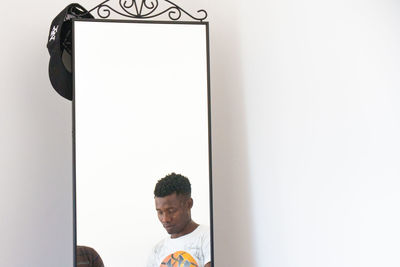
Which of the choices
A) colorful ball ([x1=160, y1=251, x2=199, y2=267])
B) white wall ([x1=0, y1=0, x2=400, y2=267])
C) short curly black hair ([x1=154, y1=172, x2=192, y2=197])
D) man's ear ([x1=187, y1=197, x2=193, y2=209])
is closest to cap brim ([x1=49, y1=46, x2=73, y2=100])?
white wall ([x1=0, y1=0, x2=400, y2=267])

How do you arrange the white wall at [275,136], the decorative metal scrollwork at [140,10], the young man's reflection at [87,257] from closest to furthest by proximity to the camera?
the white wall at [275,136] < the young man's reflection at [87,257] < the decorative metal scrollwork at [140,10]

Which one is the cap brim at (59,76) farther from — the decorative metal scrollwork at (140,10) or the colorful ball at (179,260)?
the colorful ball at (179,260)

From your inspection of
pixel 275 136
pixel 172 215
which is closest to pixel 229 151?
pixel 275 136

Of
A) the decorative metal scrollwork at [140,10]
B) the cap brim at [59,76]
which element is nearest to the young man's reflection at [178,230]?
the cap brim at [59,76]

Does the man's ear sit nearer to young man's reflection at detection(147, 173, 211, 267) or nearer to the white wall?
young man's reflection at detection(147, 173, 211, 267)

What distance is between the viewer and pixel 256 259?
5.41 ft

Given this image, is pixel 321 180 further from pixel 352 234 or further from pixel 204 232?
pixel 204 232

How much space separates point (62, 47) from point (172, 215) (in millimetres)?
749

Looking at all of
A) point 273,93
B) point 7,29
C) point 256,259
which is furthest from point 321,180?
point 7,29

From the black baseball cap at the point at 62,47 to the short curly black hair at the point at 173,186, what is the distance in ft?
1.61

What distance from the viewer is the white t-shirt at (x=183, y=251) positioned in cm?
149

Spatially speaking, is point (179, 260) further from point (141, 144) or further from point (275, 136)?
point (275, 136)

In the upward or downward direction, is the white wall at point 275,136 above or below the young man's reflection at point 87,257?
above

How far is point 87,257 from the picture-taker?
1470mm
